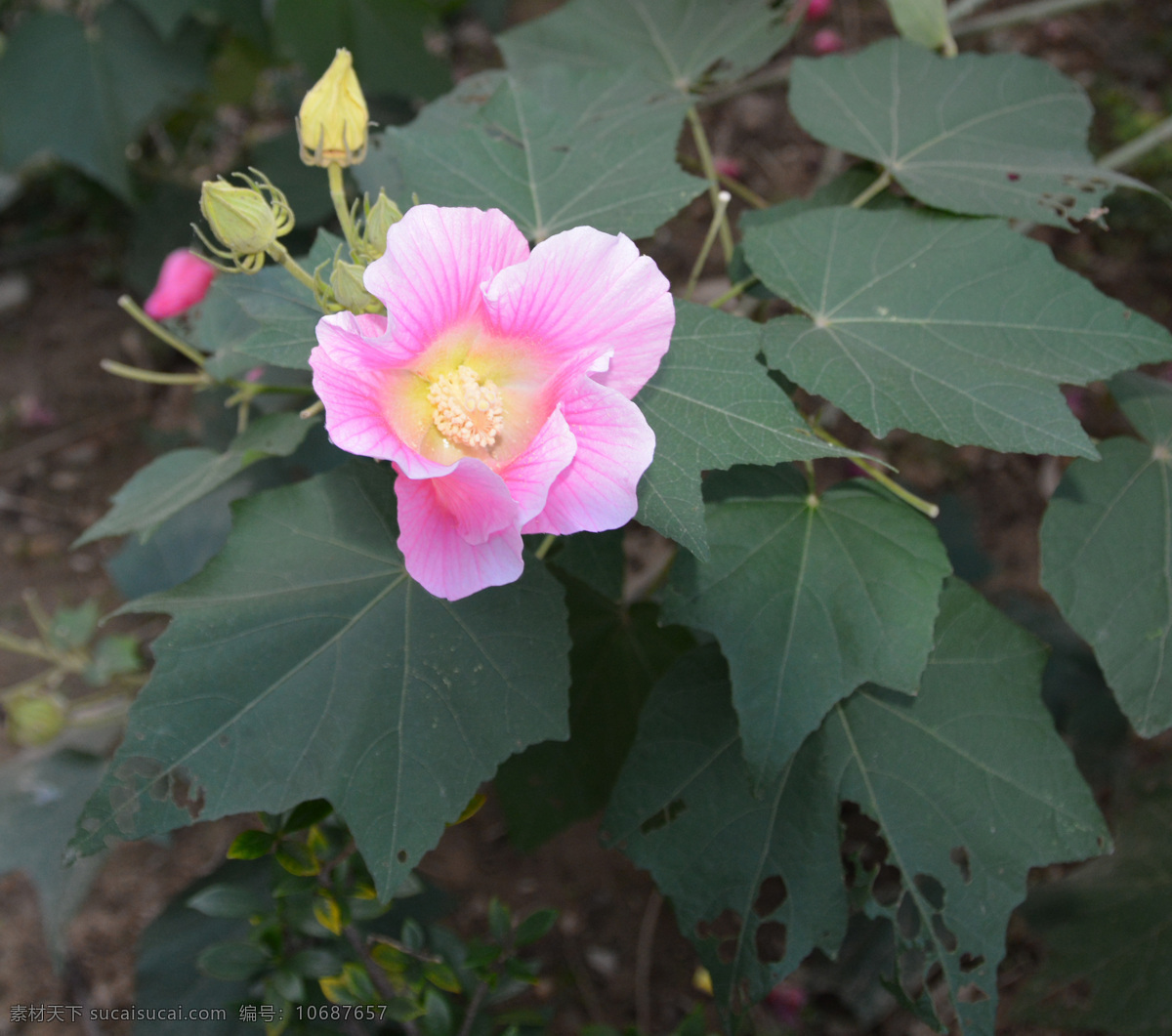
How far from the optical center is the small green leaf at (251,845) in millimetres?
1182

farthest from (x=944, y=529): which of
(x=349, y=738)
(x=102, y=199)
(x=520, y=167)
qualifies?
(x=102, y=199)

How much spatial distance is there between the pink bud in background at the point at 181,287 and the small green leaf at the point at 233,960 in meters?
1.04

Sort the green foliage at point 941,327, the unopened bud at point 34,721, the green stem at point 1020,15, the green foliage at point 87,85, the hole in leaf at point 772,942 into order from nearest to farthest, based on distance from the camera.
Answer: the green foliage at point 941,327 → the green stem at point 1020,15 → the unopened bud at point 34,721 → the hole in leaf at point 772,942 → the green foliage at point 87,85

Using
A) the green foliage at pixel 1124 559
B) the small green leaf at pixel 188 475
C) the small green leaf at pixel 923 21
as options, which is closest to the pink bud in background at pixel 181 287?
the small green leaf at pixel 188 475

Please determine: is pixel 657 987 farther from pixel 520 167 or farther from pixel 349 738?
pixel 520 167

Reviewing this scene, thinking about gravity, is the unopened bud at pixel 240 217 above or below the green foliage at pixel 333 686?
above

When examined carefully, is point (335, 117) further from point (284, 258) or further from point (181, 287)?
point (181, 287)

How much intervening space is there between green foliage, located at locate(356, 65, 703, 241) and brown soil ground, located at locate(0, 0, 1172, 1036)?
0.72m

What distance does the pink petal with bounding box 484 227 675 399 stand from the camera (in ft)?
2.93

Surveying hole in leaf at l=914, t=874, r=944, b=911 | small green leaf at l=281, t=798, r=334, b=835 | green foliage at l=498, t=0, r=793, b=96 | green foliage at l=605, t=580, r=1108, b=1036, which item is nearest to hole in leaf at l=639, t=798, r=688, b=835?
green foliage at l=605, t=580, r=1108, b=1036

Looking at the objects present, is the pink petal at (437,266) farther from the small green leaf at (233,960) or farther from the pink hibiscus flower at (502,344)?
the small green leaf at (233,960)

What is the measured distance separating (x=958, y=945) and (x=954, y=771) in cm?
22

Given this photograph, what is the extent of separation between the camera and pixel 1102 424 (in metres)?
2.96

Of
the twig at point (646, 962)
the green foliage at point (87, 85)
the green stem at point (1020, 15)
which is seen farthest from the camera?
the green foliage at point (87, 85)
